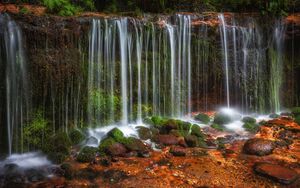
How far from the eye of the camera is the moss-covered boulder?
276 inches

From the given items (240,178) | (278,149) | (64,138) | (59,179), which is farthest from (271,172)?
(64,138)

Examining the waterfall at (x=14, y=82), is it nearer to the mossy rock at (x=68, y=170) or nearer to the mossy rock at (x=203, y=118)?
the mossy rock at (x=68, y=170)

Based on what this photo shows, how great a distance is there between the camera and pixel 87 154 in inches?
277

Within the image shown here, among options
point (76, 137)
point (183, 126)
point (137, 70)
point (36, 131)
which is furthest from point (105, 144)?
point (137, 70)

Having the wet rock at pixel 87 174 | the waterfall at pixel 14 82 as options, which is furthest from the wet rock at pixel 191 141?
the waterfall at pixel 14 82

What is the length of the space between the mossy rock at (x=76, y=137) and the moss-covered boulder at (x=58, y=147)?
188 millimetres

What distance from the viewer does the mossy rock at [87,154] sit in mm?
6914

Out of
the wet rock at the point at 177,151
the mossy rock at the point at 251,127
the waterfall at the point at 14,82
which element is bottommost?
the wet rock at the point at 177,151

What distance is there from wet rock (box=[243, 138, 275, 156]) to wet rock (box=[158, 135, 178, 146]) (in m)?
1.85

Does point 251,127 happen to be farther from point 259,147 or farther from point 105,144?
point 105,144

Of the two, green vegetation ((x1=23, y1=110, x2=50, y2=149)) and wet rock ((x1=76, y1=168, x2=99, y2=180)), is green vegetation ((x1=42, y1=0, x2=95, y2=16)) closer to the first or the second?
green vegetation ((x1=23, y1=110, x2=50, y2=149))

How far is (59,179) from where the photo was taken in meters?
6.05

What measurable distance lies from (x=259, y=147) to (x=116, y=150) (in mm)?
3620

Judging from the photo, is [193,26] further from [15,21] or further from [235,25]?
[15,21]
